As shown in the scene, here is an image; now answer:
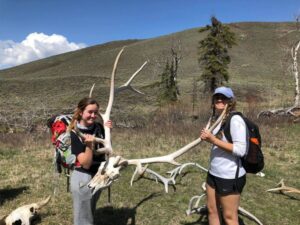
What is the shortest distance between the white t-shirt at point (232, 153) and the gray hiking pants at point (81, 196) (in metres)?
1.40

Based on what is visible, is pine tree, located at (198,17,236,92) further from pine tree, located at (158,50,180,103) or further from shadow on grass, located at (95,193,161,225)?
shadow on grass, located at (95,193,161,225)

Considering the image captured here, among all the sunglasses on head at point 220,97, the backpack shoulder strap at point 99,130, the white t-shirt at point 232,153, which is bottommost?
the white t-shirt at point 232,153

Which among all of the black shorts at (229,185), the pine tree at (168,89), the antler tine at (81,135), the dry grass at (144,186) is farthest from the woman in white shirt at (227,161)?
the pine tree at (168,89)

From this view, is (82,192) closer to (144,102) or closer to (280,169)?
(280,169)

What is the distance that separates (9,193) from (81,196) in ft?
14.0

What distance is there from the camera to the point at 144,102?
41.1 metres

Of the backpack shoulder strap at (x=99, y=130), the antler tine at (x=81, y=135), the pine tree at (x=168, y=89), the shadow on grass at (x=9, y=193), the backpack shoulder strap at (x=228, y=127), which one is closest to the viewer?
the antler tine at (x=81, y=135)

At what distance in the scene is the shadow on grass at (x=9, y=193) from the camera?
26.3 ft

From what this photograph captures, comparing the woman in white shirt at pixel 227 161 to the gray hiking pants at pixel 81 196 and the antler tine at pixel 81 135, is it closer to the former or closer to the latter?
the antler tine at pixel 81 135

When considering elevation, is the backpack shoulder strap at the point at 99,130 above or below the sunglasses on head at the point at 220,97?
below

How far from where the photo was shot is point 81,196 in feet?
15.5

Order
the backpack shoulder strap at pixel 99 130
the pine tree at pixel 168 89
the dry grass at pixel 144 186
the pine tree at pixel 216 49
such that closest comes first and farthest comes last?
the backpack shoulder strap at pixel 99 130 → the dry grass at pixel 144 186 → the pine tree at pixel 216 49 → the pine tree at pixel 168 89

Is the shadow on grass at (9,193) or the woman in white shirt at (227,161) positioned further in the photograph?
the shadow on grass at (9,193)

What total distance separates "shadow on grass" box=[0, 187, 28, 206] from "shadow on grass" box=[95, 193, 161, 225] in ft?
6.23
